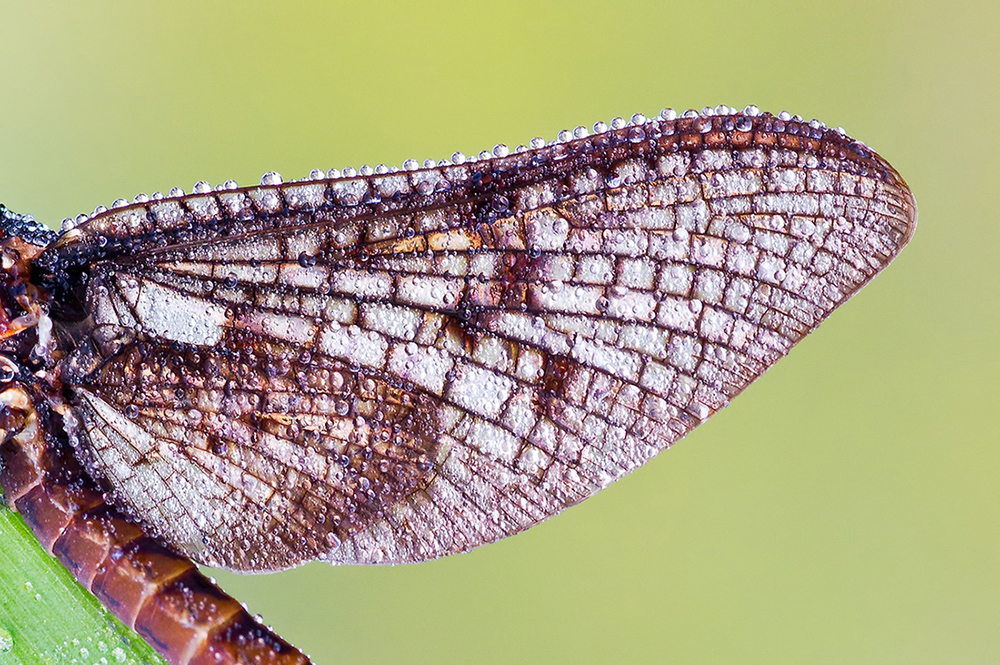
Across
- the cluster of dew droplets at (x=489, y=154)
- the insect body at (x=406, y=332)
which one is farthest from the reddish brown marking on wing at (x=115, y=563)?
the cluster of dew droplets at (x=489, y=154)

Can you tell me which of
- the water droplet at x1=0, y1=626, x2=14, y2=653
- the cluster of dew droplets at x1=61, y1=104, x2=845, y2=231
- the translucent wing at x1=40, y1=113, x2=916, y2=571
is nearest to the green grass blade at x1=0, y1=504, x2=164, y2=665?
the water droplet at x1=0, y1=626, x2=14, y2=653

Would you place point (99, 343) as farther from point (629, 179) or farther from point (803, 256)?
point (803, 256)

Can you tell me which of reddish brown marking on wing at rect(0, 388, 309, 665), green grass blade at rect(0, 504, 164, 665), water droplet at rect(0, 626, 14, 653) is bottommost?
water droplet at rect(0, 626, 14, 653)

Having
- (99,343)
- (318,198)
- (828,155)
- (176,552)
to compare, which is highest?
(828,155)

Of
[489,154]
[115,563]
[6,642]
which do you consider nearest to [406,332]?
[489,154]

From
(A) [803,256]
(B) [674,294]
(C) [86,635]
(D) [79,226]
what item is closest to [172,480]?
(C) [86,635]

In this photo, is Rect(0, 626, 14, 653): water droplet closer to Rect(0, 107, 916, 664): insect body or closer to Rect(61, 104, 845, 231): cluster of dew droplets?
Rect(0, 107, 916, 664): insect body
